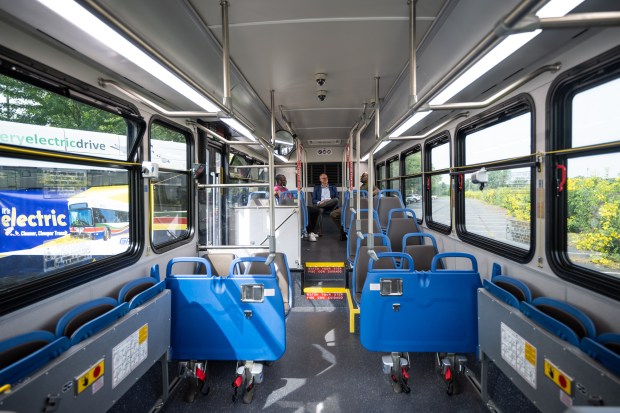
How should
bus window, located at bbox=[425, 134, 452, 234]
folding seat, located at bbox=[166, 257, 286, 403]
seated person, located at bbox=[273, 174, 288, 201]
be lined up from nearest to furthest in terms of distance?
folding seat, located at bbox=[166, 257, 286, 403], bus window, located at bbox=[425, 134, 452, 234], seated person, located at bbox=[273, 174, 288, 201]

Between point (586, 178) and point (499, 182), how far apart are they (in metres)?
1.08

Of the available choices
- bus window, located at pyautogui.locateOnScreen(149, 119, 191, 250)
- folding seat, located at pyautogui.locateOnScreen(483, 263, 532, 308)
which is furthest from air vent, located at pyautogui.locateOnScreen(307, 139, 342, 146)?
folding seat, located at pyautogui.locateOnScreen(483, 263, 532, 308)

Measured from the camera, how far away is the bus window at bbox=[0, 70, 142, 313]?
1.69m

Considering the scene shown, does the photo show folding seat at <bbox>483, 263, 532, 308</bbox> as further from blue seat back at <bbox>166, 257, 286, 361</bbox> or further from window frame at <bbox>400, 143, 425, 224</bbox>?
window frame at <bbox>400, 143, 425, 224</bbox>

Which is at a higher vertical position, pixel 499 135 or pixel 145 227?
pixel 499 135

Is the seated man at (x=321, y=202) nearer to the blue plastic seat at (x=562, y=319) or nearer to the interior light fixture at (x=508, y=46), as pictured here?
the interior light fixture at (x=508, y=46)

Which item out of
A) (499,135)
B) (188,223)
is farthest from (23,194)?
(499,135)

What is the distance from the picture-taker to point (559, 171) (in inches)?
89.7

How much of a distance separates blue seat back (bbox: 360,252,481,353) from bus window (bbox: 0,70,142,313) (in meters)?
2.38

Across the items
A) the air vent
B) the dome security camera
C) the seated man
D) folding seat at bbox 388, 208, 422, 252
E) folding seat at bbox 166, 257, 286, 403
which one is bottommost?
folding seat at bbox 166, 257, 286, 403

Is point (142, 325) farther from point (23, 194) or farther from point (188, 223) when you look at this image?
point (188, 223)

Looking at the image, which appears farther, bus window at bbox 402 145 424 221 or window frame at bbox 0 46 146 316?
bus window at bbox 402 145 424 221

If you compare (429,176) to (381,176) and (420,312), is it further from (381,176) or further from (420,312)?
(381,176)

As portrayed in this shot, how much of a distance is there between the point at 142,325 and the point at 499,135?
3990mm
